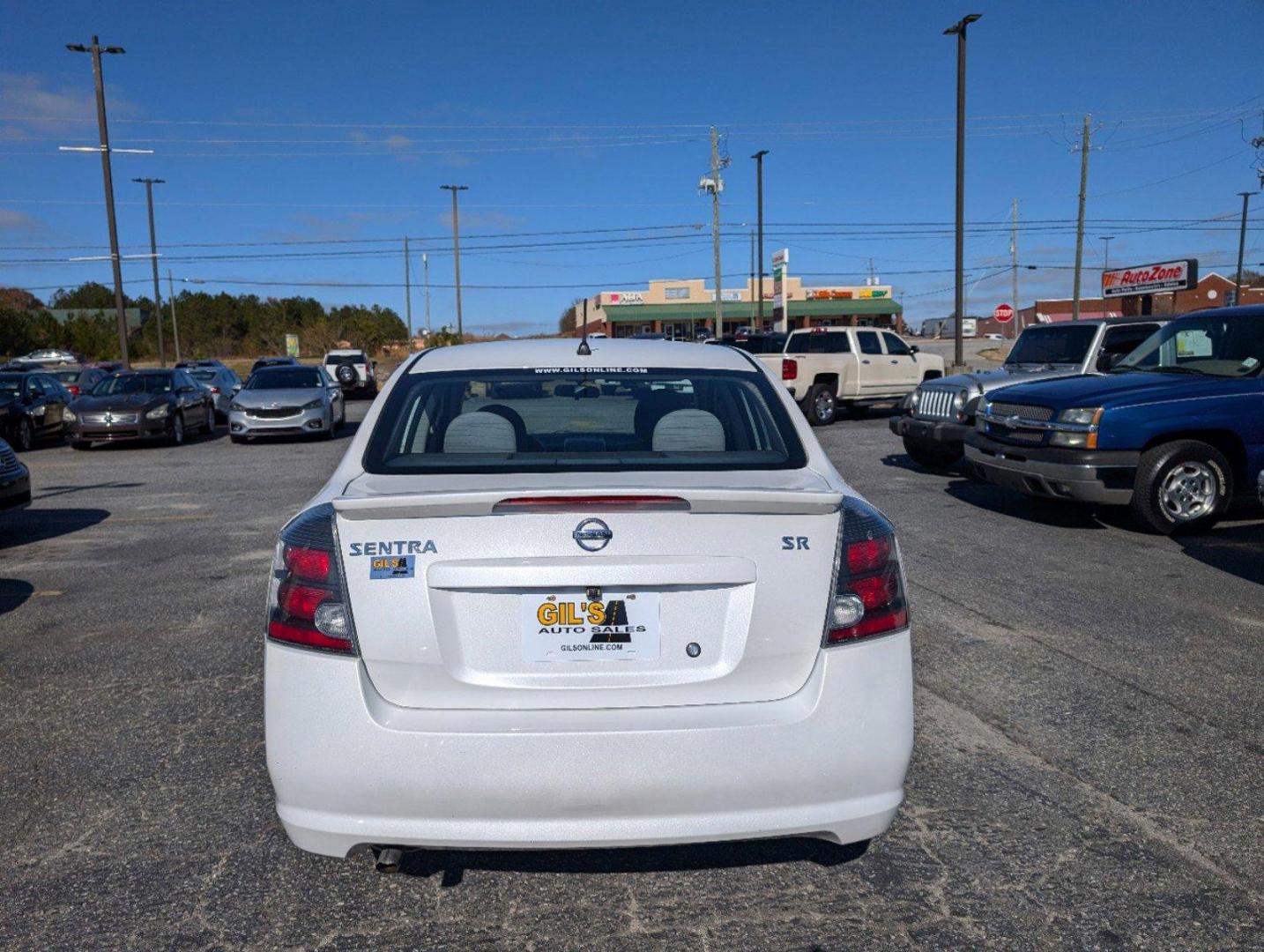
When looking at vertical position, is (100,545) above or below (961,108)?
below

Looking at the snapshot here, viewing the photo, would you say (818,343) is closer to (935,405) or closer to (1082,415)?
(935,405)

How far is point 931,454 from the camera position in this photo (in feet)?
43.3

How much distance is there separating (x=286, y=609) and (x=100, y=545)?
7.26 m

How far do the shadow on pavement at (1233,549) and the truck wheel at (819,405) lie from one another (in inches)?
485

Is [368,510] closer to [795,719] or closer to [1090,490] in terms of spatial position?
[795,719]

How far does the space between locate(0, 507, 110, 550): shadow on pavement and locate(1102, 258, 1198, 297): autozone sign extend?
2957cm

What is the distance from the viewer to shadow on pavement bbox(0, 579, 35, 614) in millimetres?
6902

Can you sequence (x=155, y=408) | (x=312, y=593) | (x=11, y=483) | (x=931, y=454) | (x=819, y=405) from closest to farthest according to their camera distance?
(x=312, y=593), (x=11, y=483), (x=931, y=454), (x=155, y=408), (x=819, y=405)

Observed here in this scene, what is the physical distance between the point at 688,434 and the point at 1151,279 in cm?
4382

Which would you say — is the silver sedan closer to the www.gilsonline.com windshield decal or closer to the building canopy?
the www.gilsonline.com windshield decal

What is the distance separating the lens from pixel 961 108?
2495cm

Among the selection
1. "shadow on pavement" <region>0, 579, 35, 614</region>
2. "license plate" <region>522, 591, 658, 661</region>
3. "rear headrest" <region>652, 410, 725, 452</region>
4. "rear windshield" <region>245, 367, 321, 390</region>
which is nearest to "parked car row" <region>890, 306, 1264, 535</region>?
"rear headrest" <region>652, 410, 725, 452</region>

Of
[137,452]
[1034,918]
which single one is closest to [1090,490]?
[1034,918]

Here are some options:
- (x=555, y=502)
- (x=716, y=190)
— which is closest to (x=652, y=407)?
(x=555, y=502)
